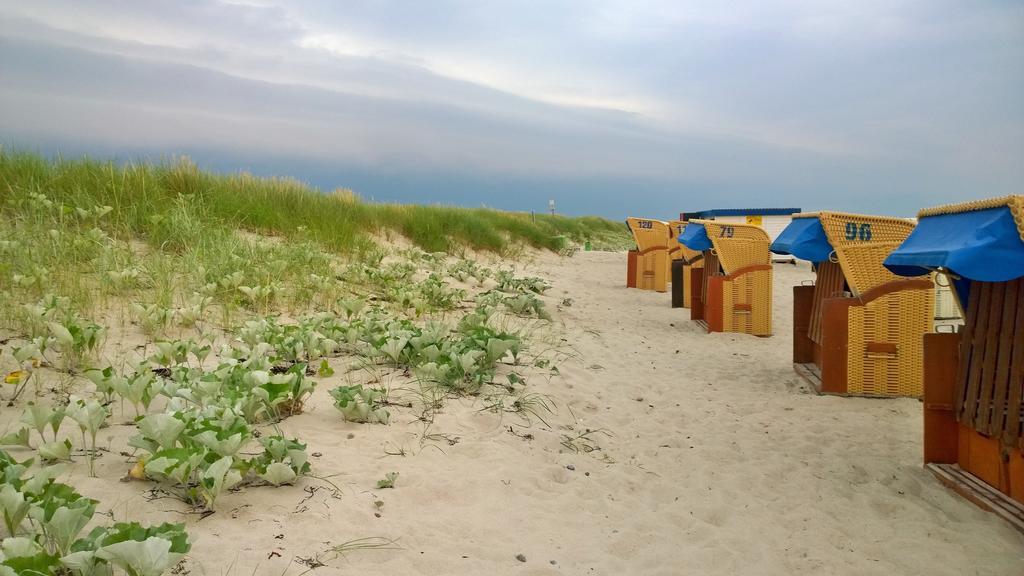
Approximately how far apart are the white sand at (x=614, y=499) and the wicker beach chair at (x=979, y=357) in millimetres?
187

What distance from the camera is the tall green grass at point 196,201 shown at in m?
7.44

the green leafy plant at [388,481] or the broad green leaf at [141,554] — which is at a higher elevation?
the broad green leaf at [141,554]

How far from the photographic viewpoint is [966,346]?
3.85m

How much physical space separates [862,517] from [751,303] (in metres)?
5.71

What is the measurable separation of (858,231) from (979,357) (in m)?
2.30

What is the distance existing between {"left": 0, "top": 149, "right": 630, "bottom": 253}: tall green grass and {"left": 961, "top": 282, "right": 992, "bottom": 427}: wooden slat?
22.3ft

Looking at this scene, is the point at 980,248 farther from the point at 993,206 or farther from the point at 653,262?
the point at 653,262

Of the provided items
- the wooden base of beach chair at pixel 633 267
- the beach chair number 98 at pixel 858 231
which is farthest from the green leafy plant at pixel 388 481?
the wooden base of beach chair at pixel 633 267

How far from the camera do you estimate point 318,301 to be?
22.0 ft

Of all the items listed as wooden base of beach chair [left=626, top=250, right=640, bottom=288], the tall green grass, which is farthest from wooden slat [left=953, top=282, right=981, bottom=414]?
wooden base of beach chair [left=626, top=250, right=640, bottom=288]

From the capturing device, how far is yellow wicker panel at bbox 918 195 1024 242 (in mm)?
3045

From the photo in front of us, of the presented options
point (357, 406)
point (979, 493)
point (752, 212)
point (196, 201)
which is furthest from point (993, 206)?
point (752, 212)

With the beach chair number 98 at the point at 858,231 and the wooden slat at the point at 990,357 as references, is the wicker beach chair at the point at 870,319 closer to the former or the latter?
the beach chair number 98 at the point at 858,231

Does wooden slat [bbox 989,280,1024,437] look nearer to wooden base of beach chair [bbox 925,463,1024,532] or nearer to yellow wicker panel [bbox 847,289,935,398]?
wooden base of beach chair [bbox 925,463,1024,532]
